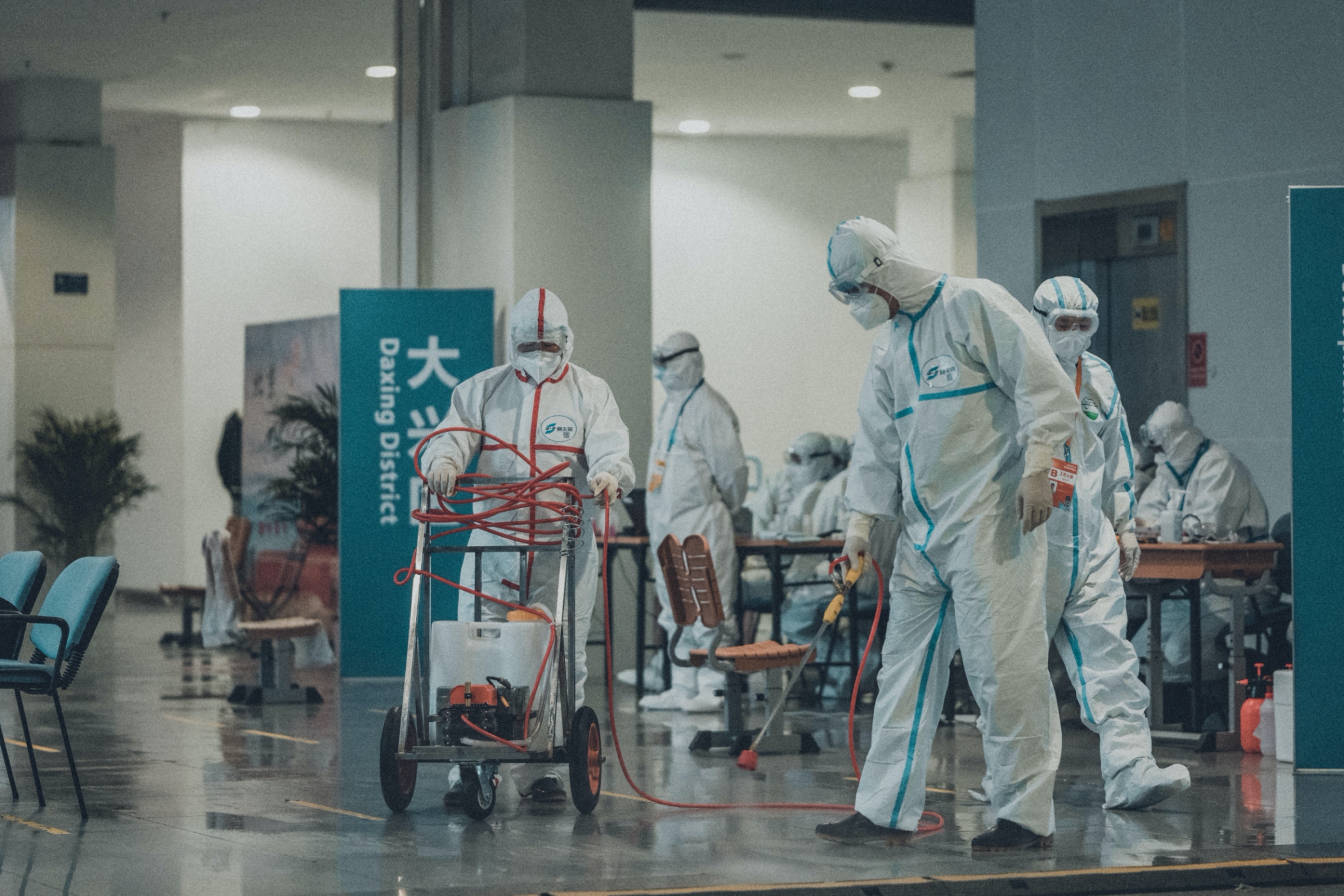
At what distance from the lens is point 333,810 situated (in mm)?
6078

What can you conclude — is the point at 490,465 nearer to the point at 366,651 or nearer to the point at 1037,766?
the point at 1037,766

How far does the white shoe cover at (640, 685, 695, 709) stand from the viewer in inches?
367

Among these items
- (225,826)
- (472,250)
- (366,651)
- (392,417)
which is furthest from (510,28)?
(225,826)

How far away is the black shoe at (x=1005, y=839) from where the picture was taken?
5156 mm

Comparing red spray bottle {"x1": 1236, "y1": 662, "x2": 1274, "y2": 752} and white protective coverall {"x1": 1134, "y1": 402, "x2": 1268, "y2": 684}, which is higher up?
white protective coverall {"x1": 1134, "y1": 402, "x2": 1268, "y2": 684}

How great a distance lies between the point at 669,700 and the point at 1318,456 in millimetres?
3626

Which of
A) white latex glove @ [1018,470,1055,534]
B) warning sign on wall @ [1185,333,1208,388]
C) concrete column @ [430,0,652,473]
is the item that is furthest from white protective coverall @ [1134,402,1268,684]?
white latex glove @ [1018,470,1055,534]

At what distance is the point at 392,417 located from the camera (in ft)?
34.8

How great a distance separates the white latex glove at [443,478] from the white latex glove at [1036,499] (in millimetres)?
1790

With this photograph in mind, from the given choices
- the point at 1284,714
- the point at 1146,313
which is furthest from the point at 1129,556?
the point at 1146,313

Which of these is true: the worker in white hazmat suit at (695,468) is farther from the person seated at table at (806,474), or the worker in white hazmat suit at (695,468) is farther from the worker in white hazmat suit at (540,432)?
the worker in white hazmat suit at (540,432)

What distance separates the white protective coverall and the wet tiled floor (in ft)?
3.40

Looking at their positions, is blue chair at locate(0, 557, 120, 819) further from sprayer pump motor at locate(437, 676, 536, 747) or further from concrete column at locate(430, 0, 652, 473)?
concrete column at locate(430, 0, 652, 473)

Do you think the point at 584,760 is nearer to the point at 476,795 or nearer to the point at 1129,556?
the point at 476,795
